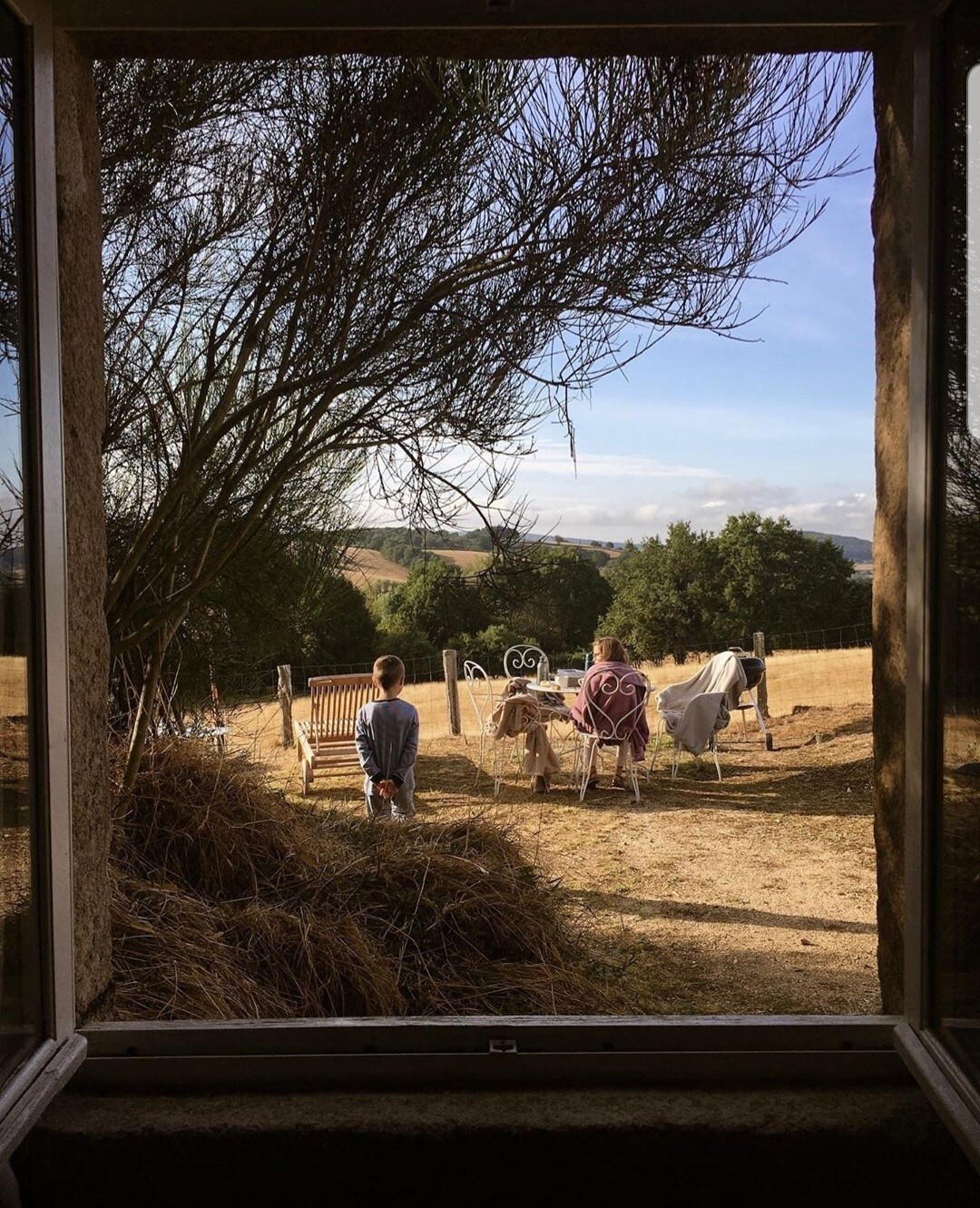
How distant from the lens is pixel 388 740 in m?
4.17

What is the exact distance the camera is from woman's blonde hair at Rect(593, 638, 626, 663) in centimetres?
596

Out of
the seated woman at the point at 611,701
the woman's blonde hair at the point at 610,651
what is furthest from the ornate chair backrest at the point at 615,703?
the woman's blonde hair at the point at 610,651

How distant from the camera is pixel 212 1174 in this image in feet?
4.23

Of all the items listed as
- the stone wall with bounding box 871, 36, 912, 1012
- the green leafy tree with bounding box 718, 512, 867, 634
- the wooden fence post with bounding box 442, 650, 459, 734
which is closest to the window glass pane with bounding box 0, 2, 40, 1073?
the stone wall with bounding box 871, 36, 912, 1012

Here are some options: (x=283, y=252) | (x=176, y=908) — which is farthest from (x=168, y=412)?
(x=176, y=908)

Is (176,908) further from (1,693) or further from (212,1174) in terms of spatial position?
(1,693)

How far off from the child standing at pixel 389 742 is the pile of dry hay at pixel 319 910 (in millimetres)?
707

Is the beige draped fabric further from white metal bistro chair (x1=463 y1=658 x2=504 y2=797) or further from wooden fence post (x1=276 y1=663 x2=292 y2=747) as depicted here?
wooden fence post (x1=276 y1=663 x2=292 y2=747)

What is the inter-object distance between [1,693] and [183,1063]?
60 cm

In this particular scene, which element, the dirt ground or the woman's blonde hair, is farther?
the woman's blonde hair

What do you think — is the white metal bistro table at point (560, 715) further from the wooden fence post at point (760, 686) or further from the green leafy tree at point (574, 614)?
the wooden fence post at point (760, 686)

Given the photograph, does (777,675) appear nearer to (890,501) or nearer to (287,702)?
(287,702)

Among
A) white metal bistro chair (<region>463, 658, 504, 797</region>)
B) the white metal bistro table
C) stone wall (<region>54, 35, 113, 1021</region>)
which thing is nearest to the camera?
stone wall (<region>54, 35, 113, 1021</region>)

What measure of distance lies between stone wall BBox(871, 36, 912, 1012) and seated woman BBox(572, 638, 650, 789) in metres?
4.23
